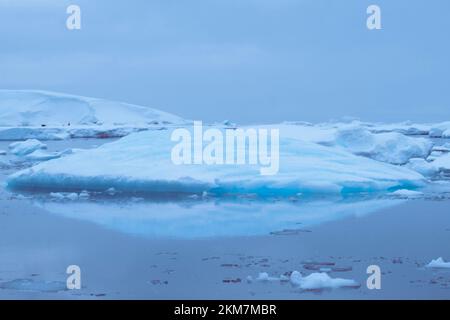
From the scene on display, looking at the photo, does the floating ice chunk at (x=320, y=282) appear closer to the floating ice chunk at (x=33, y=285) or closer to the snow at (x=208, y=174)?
the floating ice chunk at (x=33, y=285)

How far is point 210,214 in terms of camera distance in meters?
6.39

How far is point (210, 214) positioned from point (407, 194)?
86.7 inches

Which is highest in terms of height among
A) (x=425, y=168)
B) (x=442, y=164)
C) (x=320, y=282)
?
(x=442, y=164)

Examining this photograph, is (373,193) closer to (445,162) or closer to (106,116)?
(445,162)

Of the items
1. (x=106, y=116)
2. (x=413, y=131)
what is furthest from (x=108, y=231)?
(x=413, y=131)

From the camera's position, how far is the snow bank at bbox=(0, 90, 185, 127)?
13172 millimetres

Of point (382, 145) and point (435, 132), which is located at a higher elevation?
point (435, 132)

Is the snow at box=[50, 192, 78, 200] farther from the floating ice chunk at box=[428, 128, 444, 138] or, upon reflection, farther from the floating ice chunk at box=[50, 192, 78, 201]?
the floating ice chunk at box=[428, 128, 444, 138]

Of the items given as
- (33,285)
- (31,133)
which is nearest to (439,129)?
(31,133)

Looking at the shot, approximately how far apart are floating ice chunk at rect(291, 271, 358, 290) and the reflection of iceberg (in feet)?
4.98

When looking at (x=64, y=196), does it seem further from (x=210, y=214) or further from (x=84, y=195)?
(x=210, y=214)

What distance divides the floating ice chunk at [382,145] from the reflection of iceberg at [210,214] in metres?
2.97

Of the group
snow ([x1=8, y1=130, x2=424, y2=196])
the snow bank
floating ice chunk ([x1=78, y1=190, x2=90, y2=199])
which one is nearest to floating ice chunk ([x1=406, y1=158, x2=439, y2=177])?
snow ([x1=8, y1=130, x2=424, y2=196])

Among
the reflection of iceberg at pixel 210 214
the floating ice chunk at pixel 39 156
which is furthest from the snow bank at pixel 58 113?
the reflection of iceberg at pixel 210 214
